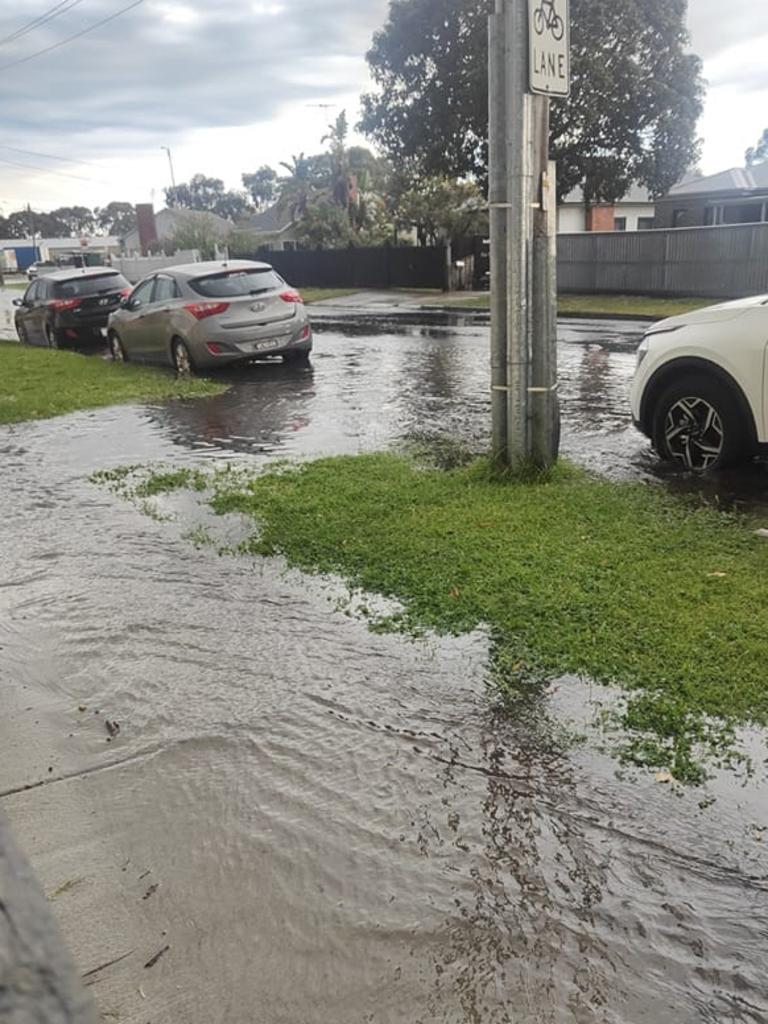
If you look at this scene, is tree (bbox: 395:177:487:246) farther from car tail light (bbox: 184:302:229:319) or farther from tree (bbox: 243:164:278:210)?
tree (bbox: 243:164:278:210)

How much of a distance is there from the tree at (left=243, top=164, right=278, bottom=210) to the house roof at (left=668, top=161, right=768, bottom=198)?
3369 inches

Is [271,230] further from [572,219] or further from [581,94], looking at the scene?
[581,94]

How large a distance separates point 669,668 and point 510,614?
35.8 inches

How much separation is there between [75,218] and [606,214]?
10975 centimetres

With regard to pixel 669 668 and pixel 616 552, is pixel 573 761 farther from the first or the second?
pixel 616 552

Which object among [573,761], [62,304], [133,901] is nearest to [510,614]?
[573,761]

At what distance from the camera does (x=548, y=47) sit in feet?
20.6

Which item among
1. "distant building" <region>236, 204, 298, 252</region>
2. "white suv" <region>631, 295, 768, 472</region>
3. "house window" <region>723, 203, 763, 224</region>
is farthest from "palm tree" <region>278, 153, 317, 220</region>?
"white suv" <region>631, 295, 768, 472</region>

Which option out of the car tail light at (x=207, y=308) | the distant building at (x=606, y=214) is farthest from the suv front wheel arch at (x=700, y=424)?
the distant building at (x=606, y=214)

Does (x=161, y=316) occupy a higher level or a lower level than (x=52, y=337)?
higher

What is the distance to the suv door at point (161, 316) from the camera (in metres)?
14.3

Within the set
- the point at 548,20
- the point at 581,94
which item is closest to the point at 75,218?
the point at 581,94

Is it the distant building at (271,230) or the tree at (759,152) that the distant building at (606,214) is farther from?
the tree at (759,152)

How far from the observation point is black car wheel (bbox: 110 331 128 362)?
1638 cm
